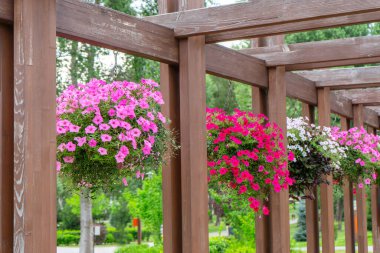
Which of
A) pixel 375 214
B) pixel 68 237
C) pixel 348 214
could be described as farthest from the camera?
pixel 68 237

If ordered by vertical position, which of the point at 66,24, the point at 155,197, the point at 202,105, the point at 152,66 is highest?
the point at 152,66

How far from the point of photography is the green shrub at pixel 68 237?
18.5 metres

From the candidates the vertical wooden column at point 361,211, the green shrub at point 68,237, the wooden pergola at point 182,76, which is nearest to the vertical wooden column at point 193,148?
→ the wooden pergola at point 182,76


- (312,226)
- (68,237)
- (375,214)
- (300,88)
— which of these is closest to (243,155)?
(300,88)

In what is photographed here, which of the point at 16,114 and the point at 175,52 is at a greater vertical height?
the point at 175,52

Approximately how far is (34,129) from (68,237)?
16.5 meters

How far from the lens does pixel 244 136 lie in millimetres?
4332

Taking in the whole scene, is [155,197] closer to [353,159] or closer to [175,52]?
[353,159]

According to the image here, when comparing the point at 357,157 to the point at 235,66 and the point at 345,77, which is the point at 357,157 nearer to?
the point at 345,77

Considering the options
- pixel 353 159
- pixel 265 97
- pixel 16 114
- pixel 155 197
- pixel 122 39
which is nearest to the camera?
pixel 16 114

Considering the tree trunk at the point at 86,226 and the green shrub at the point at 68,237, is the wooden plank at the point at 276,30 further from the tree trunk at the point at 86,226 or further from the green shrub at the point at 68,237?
the green shrub at the point at 68,237

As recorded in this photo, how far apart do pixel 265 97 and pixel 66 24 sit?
2.71 meters

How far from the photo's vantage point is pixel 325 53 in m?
5.12

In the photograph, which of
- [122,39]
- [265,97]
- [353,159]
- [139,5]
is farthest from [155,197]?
[122,39]
